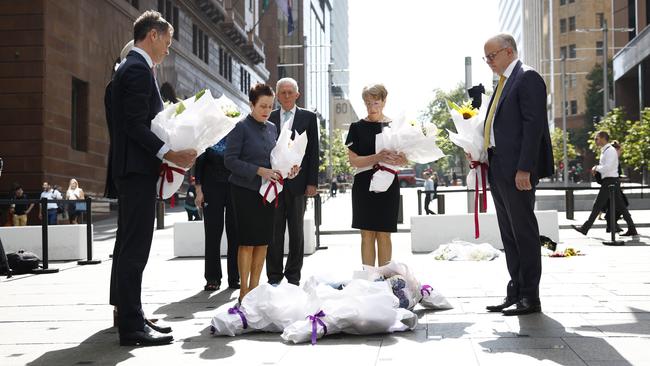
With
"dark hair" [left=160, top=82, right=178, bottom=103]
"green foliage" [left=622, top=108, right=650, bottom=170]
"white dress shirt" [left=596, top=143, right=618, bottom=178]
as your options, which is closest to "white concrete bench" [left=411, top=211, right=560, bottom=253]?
"white dress shirt" [left=596, top=143, right=618, bottom=178]

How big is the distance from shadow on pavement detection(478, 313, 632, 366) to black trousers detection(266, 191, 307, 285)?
289 centimetres

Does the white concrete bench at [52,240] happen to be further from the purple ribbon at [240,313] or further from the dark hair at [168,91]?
the dark hair at [168,91]

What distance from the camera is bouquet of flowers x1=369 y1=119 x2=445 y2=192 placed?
278 inches

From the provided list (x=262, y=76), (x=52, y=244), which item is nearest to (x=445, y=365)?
(x=52, y=244)

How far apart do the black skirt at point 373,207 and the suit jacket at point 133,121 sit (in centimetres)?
225

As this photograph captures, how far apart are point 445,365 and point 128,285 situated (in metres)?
2.14

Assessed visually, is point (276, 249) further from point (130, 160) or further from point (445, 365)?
point (445, 365)

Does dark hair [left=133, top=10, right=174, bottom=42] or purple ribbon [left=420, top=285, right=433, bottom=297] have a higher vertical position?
dark hair [left=133, top=10, right=174, bottom=42]

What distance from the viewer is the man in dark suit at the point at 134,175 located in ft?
17.7

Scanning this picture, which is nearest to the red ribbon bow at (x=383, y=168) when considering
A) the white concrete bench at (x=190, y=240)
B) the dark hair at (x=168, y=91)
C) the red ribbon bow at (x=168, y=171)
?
the red ribbon bow at (x=168, y=171)

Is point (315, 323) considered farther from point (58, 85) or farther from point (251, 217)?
point (58, 85)

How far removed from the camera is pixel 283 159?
675 centimetres

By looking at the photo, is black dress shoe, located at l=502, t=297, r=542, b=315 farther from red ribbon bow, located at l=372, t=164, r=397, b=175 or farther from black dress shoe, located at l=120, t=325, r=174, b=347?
black dress shoe, located at l=120, t=325, r=174, b=347

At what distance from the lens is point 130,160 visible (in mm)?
5410
